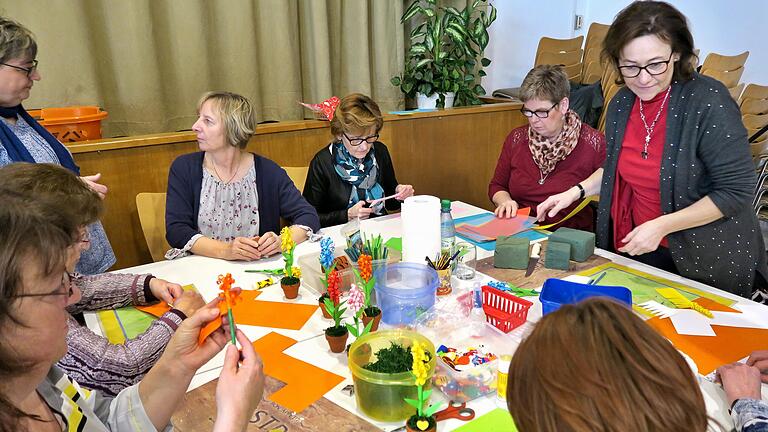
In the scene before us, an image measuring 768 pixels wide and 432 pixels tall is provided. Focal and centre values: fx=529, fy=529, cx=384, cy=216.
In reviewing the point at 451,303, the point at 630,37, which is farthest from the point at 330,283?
the point at 630,37

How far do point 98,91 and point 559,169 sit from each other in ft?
7.85

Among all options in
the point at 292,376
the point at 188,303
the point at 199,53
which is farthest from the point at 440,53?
the point at 292,376

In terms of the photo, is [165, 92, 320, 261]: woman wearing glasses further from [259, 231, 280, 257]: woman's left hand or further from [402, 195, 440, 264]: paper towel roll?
[402, 195, 440, 264]: paper towel roll

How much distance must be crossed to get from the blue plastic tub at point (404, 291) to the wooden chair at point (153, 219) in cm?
134

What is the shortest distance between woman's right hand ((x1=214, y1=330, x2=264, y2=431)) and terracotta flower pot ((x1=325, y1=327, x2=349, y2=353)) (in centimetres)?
33

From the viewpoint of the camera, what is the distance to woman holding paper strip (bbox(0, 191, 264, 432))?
68 cm

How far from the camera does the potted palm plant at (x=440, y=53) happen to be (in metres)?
3.56

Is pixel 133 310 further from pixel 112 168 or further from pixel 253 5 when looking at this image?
pixel 253 5

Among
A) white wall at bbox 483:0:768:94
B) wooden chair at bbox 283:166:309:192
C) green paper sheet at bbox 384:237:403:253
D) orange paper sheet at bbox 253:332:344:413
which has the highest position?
white wall at bbox 483:0:768:94

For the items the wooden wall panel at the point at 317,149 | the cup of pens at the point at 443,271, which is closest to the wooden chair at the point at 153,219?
the wooden wall panel at the point at 317,149

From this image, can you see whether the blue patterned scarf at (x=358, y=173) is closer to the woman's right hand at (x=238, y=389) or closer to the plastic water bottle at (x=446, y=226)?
the plastic water bottle at (x=446, y=226)

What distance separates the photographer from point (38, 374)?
2.44ft

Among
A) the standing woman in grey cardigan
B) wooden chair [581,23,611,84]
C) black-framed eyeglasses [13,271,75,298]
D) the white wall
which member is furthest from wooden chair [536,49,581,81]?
black-framed eyeglasses [13,271,75,298]

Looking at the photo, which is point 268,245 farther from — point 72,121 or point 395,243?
point 72,121
